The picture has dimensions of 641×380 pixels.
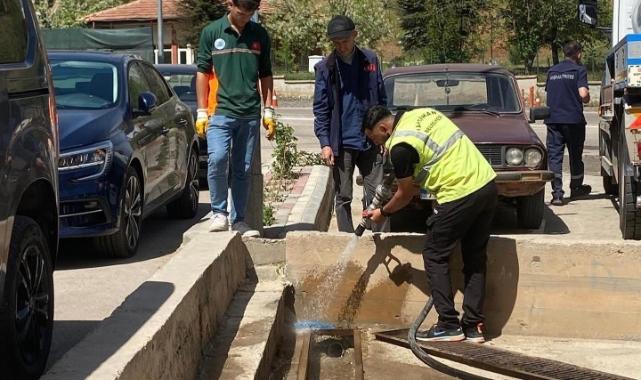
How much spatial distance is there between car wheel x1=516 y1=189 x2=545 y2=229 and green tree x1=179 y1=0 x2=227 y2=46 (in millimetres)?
42057

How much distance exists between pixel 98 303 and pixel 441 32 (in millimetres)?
37274

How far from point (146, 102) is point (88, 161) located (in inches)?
49.6

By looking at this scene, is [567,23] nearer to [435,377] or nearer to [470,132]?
[470,132]

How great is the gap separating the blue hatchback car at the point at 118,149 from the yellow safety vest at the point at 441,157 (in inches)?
104

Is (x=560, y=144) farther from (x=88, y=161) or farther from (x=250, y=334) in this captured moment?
(x=250, y=334)

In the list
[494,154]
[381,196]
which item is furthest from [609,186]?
[381,196]

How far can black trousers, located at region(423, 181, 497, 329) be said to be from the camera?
604cm

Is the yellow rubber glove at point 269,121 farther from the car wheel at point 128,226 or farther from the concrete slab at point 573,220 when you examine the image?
the concrete slab at point 573,220

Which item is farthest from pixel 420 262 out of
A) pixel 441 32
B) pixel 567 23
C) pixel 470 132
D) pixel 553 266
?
pixel 567 23

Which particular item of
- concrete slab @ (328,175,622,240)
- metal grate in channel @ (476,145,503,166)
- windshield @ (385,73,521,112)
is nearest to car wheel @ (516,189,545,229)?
concrete slab @ (328,175,622,240)

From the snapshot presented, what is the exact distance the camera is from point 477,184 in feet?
19.8

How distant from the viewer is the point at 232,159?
7.45 m

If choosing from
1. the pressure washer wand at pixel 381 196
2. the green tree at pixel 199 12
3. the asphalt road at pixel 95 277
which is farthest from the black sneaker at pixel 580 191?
the green tree at pixel 199 12

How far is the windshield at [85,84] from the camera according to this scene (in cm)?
856
